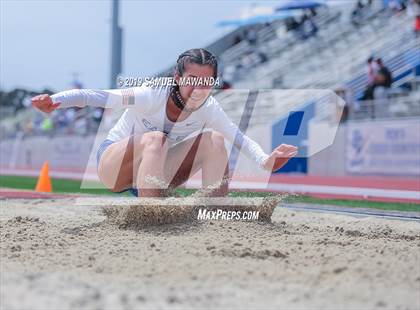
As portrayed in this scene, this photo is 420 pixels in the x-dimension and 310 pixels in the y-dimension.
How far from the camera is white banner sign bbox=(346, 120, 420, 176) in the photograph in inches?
532

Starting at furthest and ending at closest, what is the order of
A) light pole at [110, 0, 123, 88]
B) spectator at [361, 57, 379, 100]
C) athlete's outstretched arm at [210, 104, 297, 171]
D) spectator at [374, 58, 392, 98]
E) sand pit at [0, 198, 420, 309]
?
light pole at [110, 0, 123, 88] < spectator at [361, 57, 379, 100] < spectator at [374, 58, 392, 98] < athlete's outstretched arm at [210, 104, 297, 171] < sand pit at [0, 198, 420, 309]

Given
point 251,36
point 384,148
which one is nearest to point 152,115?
point 384,148

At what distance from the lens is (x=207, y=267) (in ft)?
10.00

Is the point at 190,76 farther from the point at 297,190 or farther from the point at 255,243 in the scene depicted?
the point at 297,190

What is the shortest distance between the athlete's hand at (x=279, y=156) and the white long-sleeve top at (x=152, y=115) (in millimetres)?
85

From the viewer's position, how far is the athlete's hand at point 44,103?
427 centimetres

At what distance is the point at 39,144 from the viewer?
81.7 feet

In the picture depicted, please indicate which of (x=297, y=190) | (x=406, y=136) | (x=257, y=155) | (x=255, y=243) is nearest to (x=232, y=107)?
(x=406, y=136)

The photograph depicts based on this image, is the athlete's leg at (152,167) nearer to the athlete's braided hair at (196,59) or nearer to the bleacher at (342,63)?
the athlete's braided hair at (196,59)

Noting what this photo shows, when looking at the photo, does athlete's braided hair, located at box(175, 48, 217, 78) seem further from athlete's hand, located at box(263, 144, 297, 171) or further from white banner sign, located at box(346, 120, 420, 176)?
white banner sign, located at box(346, 120, 420, 176)

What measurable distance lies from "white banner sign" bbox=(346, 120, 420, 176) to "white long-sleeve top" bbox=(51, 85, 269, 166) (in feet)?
30.4

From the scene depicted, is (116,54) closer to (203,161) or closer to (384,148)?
(384,148)

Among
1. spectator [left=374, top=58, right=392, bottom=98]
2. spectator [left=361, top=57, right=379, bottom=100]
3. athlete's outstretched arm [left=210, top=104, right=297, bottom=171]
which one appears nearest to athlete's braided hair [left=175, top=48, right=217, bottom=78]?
athlete's outstretched arm [left=210, top=104, right=297, bottom=171]

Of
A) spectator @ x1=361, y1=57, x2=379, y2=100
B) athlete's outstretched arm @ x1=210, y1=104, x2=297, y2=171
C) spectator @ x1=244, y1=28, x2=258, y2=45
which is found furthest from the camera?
spectator @ x1=244, y1=28, x2=258, y2=45
